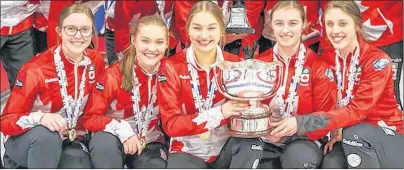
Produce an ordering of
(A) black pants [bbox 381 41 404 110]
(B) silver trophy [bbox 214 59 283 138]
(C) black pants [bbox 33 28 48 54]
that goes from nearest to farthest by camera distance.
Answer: (B) silver trophy [bbox 214 59 283 138] → (A) black pants [bbox 381 41 404 110] → (C) black pants [bbox 33 28 48 54]

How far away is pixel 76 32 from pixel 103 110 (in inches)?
9.0

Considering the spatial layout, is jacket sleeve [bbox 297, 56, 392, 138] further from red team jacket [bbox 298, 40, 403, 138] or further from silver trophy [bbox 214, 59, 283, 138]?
silver trophy [bbox 214, 59, 283, 138]

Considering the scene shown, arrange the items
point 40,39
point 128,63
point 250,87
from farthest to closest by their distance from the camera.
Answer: point 40,39 < point 128,63 < point 250,87

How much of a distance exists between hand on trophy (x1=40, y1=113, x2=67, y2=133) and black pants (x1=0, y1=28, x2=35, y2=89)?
181mm

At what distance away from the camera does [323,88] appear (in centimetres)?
188

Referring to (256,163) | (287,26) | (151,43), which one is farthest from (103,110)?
(287,26)

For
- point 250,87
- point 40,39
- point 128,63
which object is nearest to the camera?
point 250,87

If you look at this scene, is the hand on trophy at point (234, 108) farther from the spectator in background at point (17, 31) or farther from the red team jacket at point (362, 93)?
the spectator in background at point (17, 31)

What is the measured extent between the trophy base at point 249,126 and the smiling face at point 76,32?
1.48 feet

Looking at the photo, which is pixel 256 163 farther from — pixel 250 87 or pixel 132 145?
pixel 132 145

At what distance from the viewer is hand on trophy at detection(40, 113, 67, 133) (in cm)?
192

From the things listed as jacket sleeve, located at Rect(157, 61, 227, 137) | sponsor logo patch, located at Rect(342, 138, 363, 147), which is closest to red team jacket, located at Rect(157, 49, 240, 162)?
jacket sleeve, located at Rect(157, 61, 227, 137)

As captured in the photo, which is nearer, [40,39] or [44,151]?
[44,151]

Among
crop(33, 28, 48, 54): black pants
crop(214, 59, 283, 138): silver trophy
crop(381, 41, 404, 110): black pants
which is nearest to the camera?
crop(214, 59, 283, 138): silver trophy
